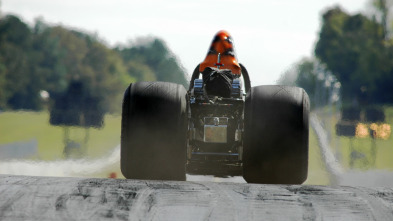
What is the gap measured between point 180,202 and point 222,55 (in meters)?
4.54

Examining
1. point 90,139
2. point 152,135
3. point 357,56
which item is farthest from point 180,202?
point 357,56

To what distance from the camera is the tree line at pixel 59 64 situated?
235 ft

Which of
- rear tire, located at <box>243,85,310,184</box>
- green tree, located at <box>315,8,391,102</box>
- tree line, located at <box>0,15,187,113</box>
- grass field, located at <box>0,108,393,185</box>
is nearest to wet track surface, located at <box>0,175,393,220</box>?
rear tire, located at <box>243,85,310,184</box>

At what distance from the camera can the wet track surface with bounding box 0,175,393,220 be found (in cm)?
302

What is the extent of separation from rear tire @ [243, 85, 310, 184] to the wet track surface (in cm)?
226

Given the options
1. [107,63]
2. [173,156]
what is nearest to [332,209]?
[173,156]

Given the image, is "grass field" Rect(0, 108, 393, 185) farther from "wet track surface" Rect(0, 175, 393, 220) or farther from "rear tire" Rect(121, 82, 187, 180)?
"wet track surface" Rect(0, 175, 393, 220)

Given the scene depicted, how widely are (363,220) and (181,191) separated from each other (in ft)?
2.52

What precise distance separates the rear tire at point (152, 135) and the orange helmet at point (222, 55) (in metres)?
1.64

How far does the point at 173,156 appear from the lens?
5.92 m

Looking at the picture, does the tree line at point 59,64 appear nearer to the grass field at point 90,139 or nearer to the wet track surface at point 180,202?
the grass field at point 90,139

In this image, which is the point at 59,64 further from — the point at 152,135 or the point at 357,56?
the point at 152,135

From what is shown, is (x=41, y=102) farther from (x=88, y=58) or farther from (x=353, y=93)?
(x=88, y=58)

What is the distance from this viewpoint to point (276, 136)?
19.5ft
